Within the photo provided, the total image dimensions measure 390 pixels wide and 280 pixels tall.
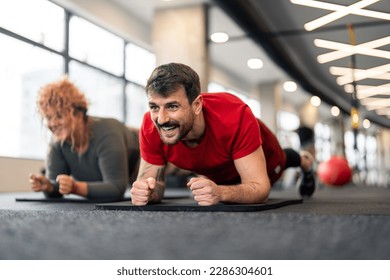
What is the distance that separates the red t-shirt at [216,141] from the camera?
66.7 inches

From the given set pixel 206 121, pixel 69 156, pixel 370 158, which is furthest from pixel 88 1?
pixel 370 158

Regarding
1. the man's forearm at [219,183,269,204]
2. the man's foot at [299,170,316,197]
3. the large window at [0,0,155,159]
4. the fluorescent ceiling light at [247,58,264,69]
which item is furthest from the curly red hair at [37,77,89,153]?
the fluorescent ceiling light at [247,58,264,69]

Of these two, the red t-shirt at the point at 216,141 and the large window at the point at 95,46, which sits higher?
the large window at the point at 95,46

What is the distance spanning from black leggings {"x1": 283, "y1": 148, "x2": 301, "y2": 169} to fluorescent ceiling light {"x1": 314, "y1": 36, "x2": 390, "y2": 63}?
101 inches

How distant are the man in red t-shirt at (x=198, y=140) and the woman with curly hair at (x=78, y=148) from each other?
452 millimetres

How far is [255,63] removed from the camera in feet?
23.6

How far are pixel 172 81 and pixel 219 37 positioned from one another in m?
4.23

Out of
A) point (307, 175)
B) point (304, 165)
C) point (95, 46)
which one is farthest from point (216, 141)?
point (95, 46)

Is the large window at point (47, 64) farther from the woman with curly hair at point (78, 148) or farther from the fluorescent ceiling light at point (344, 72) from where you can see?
the fluorescent ceiling light at point (344, 72)

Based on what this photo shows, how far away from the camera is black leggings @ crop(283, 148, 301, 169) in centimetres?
259

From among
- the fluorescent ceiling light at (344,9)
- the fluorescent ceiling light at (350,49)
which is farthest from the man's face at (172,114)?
the fluorescent ceiling light at (350,49)

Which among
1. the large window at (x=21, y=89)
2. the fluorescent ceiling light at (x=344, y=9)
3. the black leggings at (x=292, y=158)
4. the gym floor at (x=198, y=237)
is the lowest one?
the gym floor at (x=198, y=237)

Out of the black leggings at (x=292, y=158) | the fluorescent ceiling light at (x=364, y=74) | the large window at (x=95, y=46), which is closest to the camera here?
the black leggings at (x=292, y=158)

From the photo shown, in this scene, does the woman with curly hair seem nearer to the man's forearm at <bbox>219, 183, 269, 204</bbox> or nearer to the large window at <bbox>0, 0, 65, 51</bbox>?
the man's forearm at <bbox>219, 183, 269, 204</bbox>
